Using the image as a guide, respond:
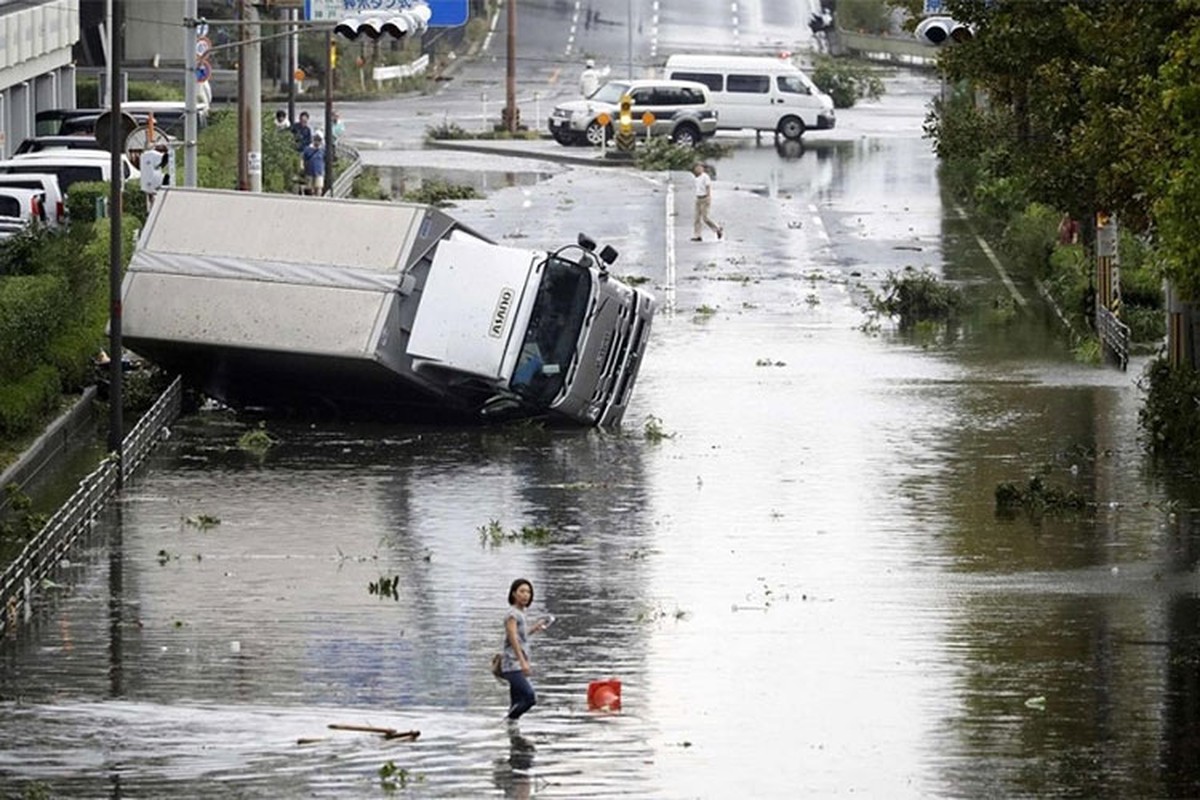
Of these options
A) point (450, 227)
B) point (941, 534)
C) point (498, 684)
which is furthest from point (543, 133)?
point (498, 684)

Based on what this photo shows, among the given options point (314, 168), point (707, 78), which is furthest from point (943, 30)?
point (707, 78)

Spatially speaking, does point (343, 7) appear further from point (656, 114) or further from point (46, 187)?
point (656, 114)

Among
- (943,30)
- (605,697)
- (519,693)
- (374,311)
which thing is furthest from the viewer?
(943,30)

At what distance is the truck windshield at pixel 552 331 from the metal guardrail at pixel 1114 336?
823 centimetres

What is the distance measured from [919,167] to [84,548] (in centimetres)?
3812

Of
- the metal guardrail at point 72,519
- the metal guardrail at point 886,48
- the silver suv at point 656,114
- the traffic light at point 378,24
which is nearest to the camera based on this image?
the metal guardrail at point 72,519

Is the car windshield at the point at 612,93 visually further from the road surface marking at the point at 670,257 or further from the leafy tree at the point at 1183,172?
the leafy tree at the point at 1183,172

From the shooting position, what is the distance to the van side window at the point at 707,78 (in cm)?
6650

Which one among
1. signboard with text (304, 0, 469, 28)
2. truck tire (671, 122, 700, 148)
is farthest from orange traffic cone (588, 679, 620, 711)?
truck tire (671, 122, 700, 148)

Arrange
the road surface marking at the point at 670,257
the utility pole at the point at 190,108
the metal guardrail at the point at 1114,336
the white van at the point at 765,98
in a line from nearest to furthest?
the metal guardrail at the point at 1114,336
the utility pole at the point at 190,108
the road surface marking at the point at 670,257
the white van at the point at 765,98

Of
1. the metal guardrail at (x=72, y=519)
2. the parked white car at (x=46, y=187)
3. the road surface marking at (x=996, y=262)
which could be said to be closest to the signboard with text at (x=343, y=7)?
the parked white car at (x=46, y=187)

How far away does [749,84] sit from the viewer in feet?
217

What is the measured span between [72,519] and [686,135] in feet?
134

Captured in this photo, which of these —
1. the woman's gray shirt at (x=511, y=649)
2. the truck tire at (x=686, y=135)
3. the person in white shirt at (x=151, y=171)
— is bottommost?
the woman's gray shirt at (x=511, y=649)
